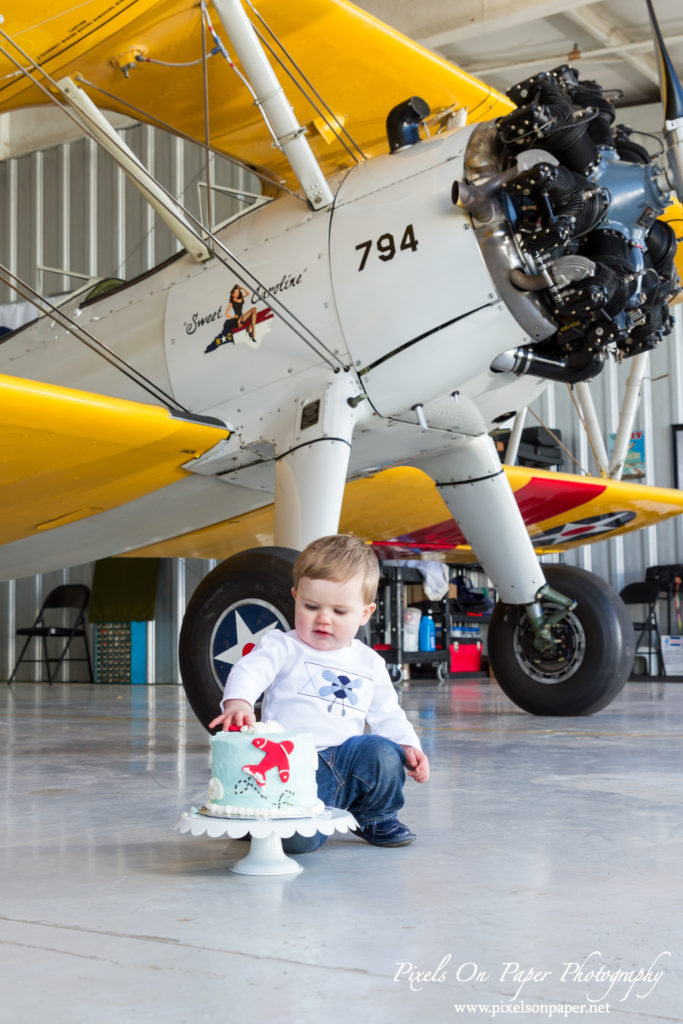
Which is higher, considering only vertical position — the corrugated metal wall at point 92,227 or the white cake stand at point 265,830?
the corrugated metal wall at point 92,227

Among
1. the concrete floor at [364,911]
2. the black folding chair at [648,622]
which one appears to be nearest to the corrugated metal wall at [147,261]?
the black folding chair at [648,622]

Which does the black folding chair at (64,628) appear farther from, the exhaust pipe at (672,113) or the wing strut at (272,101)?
the exhaust pipe at (672,113)

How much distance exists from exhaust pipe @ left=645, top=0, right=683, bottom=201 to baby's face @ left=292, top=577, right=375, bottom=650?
2248mm

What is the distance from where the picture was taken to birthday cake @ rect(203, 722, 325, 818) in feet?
5.18

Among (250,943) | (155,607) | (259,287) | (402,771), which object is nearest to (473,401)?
(259,287)

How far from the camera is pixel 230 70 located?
3.97 metres

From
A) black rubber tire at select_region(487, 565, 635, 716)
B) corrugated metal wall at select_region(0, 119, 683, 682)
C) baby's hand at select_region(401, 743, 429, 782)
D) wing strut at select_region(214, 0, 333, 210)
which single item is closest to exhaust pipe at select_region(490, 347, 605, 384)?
wing strut at select_region(214, 0, 333, 210)

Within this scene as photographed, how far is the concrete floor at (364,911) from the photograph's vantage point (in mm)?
1017

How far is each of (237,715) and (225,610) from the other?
151cm

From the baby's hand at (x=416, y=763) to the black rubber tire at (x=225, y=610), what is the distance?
1173mm

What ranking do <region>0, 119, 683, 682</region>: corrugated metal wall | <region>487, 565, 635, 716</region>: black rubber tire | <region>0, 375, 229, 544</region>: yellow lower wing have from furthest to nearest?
1. <region>0, 119, 683, 682</region>: corrugated metal wall
2. <region>487, 565, 635, 716</region>: black rubber tire
3. <region>0, 375, 229, 544</region>: yellow lower wing

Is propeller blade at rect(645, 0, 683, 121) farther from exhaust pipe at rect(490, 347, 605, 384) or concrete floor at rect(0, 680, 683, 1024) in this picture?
concrete floor at rect(0, 680, 683, 1024)

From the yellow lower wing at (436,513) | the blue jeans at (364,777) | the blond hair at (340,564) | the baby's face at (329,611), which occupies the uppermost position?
the yellow lower wing at (436,513)

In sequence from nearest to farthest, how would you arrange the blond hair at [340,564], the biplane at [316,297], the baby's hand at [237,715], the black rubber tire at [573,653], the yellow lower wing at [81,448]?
the baby's hand at [237,715] → the blond hair at [340,564] → the yellow lower wing at [81,448] → the biplane at [316,297] → the black rubber tire at [573,653]
